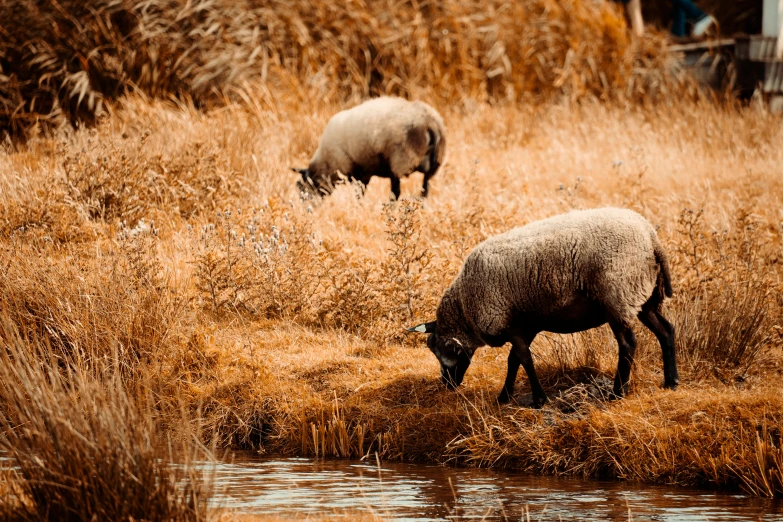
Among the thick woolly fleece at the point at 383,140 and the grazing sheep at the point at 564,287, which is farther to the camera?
the thick woolly fleece at the point at 383,140

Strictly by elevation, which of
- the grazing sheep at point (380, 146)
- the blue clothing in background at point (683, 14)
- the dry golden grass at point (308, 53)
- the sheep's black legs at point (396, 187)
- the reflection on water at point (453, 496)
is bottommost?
the reflection on water at point (453, 496)

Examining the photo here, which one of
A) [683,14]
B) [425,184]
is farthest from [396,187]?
[683,14]

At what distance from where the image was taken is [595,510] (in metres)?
6.00

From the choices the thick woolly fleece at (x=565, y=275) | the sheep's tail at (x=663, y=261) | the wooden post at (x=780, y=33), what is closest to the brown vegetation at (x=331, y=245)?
the thick woolly fleece at (x=565, y=275)

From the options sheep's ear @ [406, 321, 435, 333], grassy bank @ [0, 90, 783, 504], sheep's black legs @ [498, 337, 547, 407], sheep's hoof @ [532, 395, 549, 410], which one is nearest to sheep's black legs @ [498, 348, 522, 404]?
sheep's black legs @ [498, 337, 547, 407]

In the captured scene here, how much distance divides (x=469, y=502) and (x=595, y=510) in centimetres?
75

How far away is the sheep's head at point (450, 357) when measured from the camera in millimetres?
7793

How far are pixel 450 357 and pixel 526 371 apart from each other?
74 cm

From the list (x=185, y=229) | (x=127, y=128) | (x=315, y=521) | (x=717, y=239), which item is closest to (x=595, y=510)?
(x=315, y=521)

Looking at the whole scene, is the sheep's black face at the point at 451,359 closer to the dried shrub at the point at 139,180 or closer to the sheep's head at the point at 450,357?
the sheep's head at the point at 450,357

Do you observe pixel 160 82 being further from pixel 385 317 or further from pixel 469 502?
pixel 469 502

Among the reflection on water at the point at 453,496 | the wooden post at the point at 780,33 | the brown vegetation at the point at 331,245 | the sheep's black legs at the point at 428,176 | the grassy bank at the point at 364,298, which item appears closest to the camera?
the reflection on water at the point at 453,496

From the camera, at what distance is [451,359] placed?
307 inches

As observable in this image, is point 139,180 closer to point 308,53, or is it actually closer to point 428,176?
point 428,176
